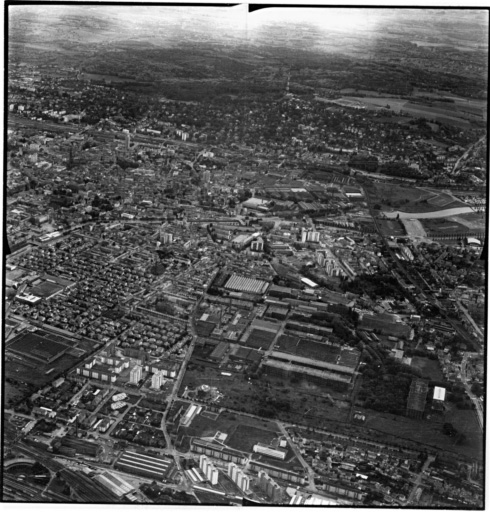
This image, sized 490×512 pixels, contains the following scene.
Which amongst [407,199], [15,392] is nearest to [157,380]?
[15,392]

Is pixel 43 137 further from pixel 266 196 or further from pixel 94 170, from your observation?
pixel 266 196

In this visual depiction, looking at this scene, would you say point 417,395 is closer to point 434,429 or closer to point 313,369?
point 434,429

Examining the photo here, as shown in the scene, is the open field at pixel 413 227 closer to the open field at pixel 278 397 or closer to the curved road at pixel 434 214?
the curved road at pixel 434 214

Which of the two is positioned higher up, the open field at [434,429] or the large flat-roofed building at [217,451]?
the open field at [434,429]

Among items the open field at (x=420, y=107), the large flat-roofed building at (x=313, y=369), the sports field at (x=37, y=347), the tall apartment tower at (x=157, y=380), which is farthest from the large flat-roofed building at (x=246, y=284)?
the open field at (x=420, y=107)

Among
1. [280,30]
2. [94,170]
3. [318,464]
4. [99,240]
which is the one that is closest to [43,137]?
[94,170]

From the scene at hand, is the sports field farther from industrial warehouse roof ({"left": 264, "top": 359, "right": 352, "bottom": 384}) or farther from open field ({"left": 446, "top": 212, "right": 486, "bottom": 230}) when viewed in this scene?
open field ({"left": 446, "top": 212, "right": 486, "bottom": 230})

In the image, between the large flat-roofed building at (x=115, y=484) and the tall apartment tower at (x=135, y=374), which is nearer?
the large flat-roofed building at (x=115, y=484)
